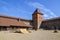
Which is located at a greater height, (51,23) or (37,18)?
(37,18)

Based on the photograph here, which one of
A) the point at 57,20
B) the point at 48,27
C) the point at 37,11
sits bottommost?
Result: the point at 48,27

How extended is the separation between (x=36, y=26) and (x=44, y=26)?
382 cm

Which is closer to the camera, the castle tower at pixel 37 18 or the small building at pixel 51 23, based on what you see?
the small building at pixel 51 23

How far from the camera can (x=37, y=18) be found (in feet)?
143

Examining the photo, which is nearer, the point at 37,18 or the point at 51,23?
the point at 51,23

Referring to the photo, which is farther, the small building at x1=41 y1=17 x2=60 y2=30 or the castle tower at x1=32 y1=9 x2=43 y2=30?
the castle tower at x1=32 y1=9 x2=43 y2=30

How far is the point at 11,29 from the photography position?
25281 millimetres

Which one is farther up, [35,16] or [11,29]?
[35,16]

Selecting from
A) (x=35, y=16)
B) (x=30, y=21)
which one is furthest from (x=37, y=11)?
(x=30, y=21)

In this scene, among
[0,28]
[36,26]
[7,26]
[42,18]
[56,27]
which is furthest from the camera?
[42,18]

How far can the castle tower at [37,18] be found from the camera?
42575 mm

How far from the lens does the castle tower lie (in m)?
42.6

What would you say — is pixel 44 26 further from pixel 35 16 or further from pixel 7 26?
pixel 7 26

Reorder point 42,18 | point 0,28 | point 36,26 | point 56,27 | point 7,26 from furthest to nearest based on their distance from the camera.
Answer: point 42,18 → point 36,26 → point 56,27 → point 7,26 → point 0,28
